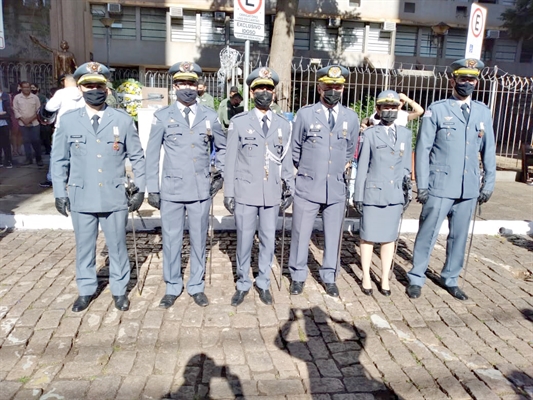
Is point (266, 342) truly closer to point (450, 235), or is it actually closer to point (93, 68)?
point (450, 235)

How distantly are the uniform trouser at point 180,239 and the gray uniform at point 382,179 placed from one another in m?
1.49

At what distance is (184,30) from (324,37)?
710 centimetres

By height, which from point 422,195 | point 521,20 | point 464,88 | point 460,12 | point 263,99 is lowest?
point 422,195

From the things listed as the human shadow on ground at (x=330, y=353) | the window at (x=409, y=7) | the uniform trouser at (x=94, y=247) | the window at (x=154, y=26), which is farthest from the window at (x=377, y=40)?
the uniform trouser at (x=94, y=247)

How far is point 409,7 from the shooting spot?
25.0 meters

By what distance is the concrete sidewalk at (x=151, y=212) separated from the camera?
6617mm

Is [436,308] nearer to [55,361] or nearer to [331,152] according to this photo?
[331,152]

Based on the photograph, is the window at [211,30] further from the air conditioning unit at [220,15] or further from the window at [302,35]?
the window at [302,35]

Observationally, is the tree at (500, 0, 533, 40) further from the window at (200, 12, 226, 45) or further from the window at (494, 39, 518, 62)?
the window at (200, 12, 226, 45)

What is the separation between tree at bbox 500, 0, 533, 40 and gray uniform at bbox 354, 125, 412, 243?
1960 cm

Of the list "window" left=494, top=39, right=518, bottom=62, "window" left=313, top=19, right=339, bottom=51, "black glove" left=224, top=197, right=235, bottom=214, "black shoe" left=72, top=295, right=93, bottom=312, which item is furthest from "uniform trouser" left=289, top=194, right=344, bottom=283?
"window" left=494, top=39, right=518, bottom=62

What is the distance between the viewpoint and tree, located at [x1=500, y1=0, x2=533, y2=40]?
2023 cm

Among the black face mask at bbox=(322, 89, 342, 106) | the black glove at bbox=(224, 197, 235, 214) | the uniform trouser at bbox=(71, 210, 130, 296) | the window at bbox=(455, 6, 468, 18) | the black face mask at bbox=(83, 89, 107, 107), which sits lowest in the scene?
→ the uniform trouser at bbox=(71, 210, 130, 296)

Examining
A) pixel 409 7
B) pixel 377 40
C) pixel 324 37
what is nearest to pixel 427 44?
pixel 409 7
